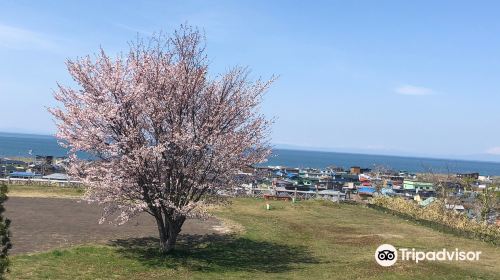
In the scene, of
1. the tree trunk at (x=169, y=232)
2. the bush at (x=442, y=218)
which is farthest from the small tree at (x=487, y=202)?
the tree trunk at (x=169, y=232)

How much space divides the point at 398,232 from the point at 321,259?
9.82 meters

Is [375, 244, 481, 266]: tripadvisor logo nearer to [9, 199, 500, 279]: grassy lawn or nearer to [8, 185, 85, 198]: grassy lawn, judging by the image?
[9, 199, 500, 279]: grassy lawn

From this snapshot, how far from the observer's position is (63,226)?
23.5 metres

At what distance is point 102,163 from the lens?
740 inches

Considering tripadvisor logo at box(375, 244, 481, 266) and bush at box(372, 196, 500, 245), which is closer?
tripadvisor logo at box(375, 244, 481, 266)

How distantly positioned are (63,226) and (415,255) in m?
17.3

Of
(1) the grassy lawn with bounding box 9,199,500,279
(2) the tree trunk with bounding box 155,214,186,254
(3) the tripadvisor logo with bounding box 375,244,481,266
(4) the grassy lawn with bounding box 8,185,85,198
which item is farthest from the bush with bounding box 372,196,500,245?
(4) the grassy lawn with bounding box 8,185,85,198

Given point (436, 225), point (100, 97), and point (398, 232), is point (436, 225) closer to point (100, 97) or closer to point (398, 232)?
point (398, 232)

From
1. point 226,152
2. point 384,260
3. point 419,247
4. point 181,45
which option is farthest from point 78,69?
point 419,247

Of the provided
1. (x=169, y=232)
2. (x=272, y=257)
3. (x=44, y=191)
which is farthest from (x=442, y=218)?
(x=44, y=191)

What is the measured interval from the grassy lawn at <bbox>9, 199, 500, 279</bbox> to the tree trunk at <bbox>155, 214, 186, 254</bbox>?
1.75 feet

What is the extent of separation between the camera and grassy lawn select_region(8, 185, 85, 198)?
116 feet

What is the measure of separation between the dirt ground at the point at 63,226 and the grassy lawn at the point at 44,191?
8.80ft

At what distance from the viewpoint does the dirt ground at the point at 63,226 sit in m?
19.8
